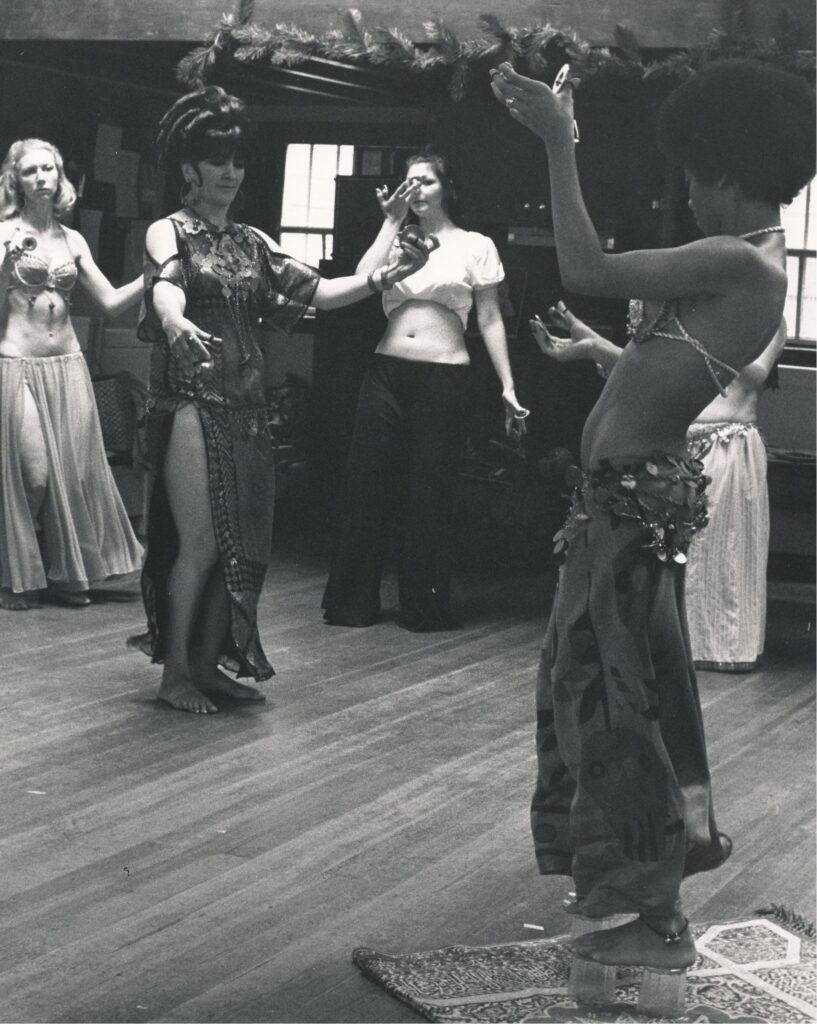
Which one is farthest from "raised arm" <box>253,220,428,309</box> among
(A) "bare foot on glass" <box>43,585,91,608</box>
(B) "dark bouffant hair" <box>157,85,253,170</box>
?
Result: (A) "bare foot on glass" <box>43,585,91,608</box>

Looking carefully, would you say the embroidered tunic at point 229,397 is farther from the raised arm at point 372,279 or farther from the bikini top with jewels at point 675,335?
the bikini top with jewels at point 675,335

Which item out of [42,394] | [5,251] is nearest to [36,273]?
[5,251]

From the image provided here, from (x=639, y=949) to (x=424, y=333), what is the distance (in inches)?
148

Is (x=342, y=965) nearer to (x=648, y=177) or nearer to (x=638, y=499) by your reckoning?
(x=638, y=499)

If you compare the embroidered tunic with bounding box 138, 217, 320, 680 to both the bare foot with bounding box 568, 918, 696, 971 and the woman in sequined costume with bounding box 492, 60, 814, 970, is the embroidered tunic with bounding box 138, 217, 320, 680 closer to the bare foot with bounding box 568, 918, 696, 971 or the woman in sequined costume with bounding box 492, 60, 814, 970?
the woman in sequined costume with bounding box 492, 60, 814, 970

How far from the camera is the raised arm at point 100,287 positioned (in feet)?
19.9

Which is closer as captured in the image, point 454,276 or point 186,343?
point 186,343

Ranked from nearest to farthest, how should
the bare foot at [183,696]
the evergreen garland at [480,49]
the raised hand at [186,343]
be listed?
the raised hand at [186,343] < the bare foot at [183,696] < the evergreen garland at [480,49]

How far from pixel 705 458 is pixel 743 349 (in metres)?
3.02

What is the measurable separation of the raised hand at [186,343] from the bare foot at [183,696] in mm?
959

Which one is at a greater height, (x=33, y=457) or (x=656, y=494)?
(x=656, y=494)

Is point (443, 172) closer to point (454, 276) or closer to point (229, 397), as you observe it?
point (454, 276)

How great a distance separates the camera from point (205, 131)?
15.7 feet

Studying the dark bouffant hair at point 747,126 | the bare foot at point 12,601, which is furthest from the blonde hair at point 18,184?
the dark bouffant hair at point 747,126
